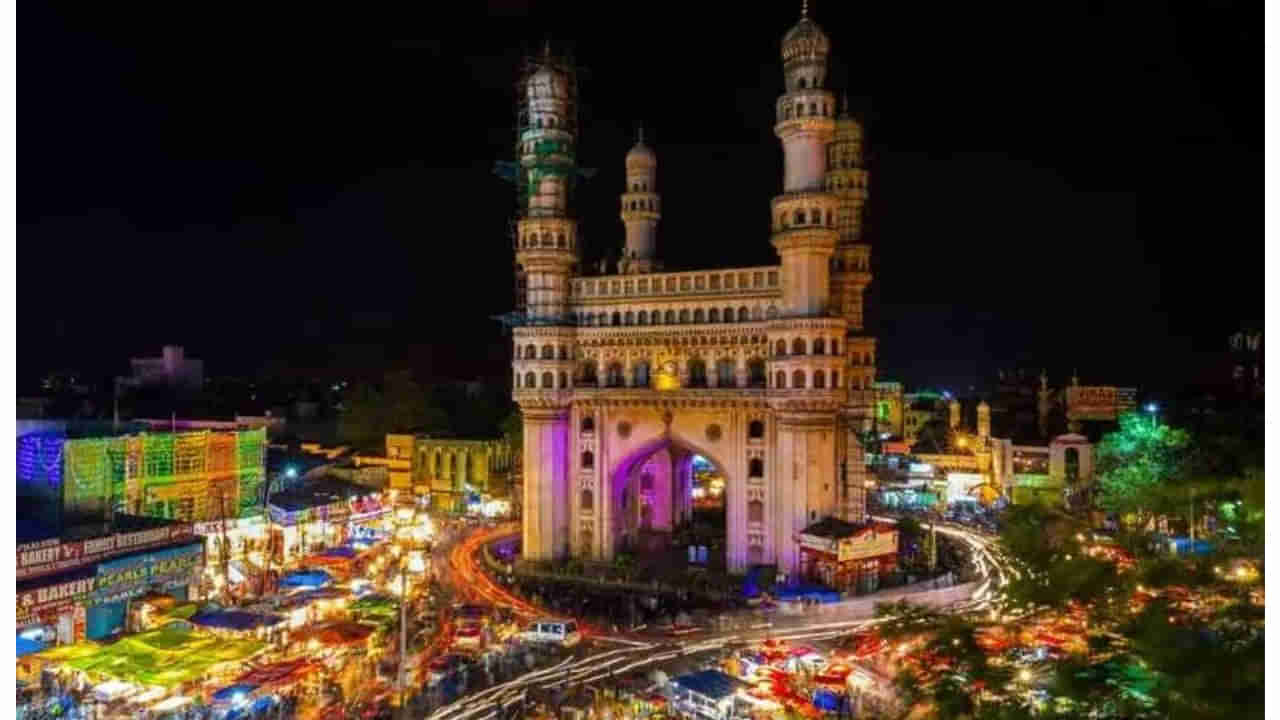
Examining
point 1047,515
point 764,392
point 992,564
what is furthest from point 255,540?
point 1047,515

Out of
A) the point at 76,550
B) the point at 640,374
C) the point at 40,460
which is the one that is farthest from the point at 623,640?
the point at 40,460

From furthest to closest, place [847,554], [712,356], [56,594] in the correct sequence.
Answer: [712,356] < [847,554] < [56,594]

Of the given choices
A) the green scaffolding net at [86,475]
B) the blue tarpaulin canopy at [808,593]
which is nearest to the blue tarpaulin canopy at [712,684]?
the blue tarpaulin canopy at [808,593]

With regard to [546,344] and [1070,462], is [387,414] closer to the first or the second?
[546,344]

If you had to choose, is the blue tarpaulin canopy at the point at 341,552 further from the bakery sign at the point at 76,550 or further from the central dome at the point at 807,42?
the central dome at the point at 807,42

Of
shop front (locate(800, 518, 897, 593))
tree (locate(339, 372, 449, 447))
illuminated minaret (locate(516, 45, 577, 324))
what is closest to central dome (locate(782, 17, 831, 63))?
illuminated minaret (locate(516, 45, 577, 324))
